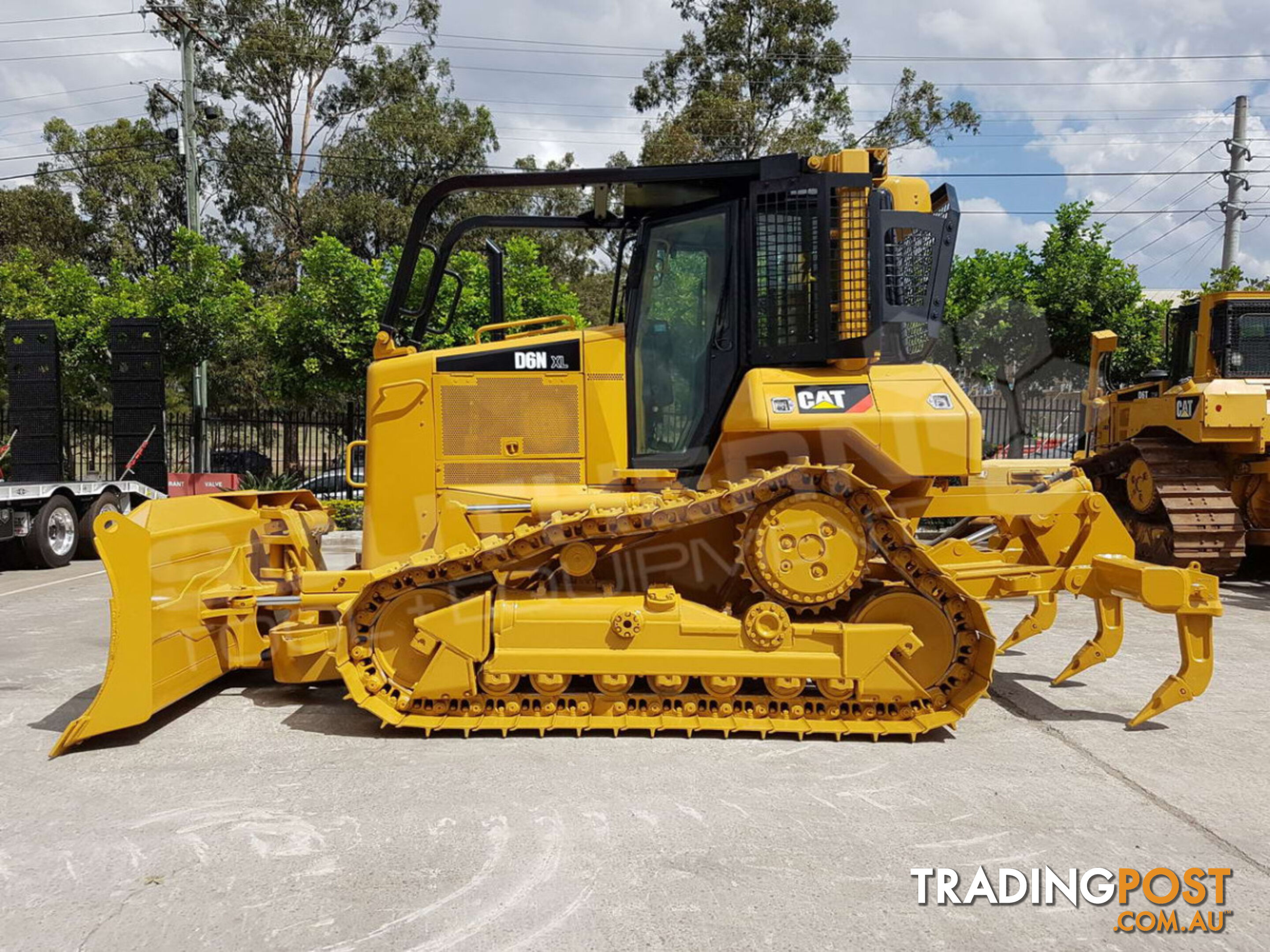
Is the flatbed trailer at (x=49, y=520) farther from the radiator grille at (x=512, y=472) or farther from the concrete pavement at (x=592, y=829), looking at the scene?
the radiator grille at (x=512, y=472)

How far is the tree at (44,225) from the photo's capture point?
109 feet

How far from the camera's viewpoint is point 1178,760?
14.4ft

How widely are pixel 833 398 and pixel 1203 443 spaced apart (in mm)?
7551

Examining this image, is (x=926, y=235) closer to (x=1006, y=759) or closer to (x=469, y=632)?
(x=1006, y=759)

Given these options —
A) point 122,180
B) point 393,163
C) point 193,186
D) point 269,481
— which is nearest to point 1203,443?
point 269,481

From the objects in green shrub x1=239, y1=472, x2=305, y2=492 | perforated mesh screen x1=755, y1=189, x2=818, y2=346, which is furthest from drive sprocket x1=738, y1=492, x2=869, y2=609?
green shrub x1=239, y1=472, x2=305, y2=492

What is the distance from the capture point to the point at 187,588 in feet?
16.0

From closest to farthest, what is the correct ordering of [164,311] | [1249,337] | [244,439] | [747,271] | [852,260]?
[852,260] → [747,271] → [1249,337] → [164,311] → [244,439]

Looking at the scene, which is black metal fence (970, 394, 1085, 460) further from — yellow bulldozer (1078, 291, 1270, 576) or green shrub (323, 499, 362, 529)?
green shrub (323, 499, 362, 529)

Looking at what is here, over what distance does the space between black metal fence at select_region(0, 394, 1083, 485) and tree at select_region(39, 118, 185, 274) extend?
695 inches

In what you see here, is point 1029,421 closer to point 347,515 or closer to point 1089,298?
point 1089,298

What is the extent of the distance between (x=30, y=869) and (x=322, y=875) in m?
1.09

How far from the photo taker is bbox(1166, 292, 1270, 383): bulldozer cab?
9.99m

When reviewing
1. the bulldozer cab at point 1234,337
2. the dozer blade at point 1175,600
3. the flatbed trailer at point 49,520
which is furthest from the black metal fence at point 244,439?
the dozer blade at point 1175,600
